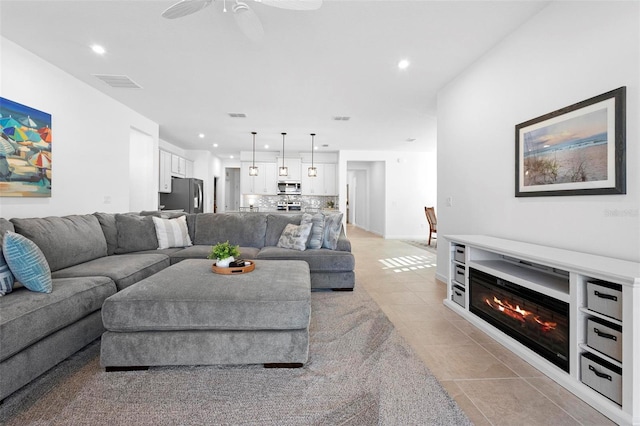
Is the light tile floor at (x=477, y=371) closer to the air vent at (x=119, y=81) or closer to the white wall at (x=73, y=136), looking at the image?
the white wall at (x=73, y=136)

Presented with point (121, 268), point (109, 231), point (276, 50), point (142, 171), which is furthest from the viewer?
point (142, 171)

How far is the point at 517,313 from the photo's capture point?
7.00 feet

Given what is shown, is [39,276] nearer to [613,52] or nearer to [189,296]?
[189,296]

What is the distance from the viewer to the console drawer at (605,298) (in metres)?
1.46

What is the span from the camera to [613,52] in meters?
1.87

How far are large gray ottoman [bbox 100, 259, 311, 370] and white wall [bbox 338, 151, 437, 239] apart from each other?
6882 millimetres

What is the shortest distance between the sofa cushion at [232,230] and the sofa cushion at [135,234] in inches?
22.7

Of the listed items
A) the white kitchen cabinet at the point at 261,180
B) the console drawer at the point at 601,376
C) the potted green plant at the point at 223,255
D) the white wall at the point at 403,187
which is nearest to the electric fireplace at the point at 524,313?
the console drawer at the point at 601,376

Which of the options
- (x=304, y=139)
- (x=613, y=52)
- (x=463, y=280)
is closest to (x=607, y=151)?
(x=613, y=52)

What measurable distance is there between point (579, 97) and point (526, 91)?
0.56 m

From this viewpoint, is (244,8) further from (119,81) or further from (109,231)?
(109,231)

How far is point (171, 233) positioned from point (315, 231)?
190 centimetres

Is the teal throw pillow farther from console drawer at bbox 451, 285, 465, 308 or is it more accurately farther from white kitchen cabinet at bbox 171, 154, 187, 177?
white kitchen cabinet at bbox 171, 154, 187, 177

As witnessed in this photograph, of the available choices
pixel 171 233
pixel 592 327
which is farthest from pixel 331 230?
pixel 592 327
